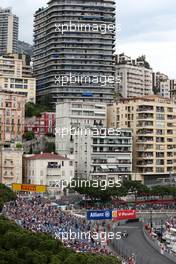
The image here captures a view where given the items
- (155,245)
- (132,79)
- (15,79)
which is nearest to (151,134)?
(15,79)

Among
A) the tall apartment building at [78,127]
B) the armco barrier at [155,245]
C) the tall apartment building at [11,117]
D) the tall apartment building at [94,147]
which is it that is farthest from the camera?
the tall apartment building at [11,117]

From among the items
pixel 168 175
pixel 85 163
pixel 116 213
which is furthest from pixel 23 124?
pixel 116 213

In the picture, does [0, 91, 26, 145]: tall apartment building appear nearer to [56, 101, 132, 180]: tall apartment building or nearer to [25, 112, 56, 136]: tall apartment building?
[25, 112, 56, 136]: tall apartment building

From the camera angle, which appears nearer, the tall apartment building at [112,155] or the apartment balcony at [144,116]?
the tall apartment building at [112,155]

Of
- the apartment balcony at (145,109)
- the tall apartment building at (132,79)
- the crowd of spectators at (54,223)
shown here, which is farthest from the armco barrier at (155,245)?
the tall apartment building at (132,79)

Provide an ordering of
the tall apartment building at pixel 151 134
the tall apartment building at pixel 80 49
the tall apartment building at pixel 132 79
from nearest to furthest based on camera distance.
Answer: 1. the tall apartment building at pixel 151 134
2. the tall apartment building at pixel 80 49
3. the tall apartment building at pixel 132 79

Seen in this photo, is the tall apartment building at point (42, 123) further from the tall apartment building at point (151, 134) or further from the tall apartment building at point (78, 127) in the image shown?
the tall apartment building at point (151, 134)

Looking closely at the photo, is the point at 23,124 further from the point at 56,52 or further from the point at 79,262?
the point at 79,262
